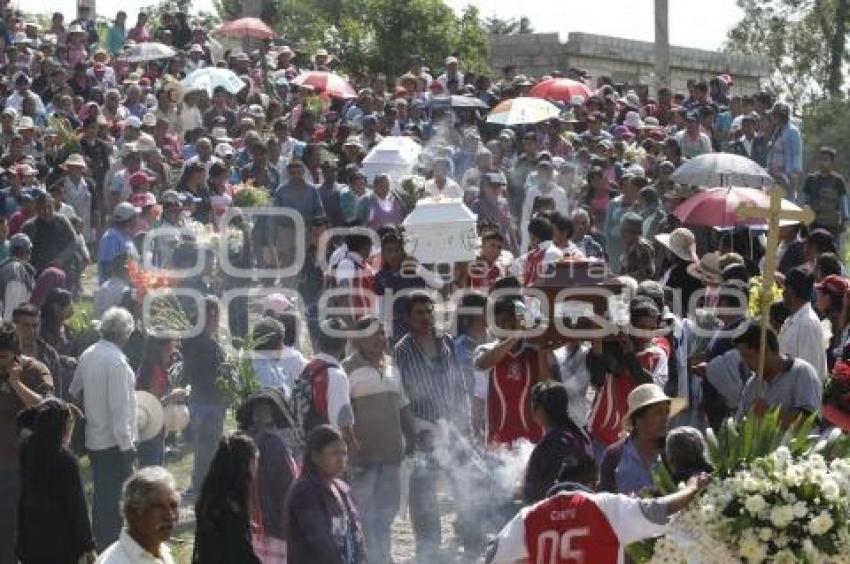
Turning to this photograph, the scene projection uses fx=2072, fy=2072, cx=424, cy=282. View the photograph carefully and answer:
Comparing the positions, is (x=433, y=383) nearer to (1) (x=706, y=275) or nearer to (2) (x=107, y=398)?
(2) (x=107, y=398)

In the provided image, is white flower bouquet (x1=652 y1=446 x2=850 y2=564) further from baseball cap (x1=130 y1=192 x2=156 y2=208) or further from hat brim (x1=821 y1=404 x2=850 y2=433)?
baseball cap (x1=130 y1=192 x2=156 y2=208)

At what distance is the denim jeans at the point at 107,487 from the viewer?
12664 millimetres

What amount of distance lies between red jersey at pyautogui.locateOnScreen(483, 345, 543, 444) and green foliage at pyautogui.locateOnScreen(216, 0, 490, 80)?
900 inches

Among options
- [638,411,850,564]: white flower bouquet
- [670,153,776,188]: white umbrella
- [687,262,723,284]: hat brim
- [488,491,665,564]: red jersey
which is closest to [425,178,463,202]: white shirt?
[670,153,776,188]: white umbrella

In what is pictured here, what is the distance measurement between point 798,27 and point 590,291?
34.9 m

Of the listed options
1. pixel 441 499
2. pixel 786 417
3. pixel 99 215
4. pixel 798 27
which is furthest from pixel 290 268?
pixel 798 27

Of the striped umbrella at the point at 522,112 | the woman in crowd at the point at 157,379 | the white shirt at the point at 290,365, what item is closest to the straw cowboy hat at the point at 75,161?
the striped umbrella at the point at 522,112

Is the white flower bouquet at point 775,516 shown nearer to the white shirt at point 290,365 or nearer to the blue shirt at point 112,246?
the white shirt at point 290,365

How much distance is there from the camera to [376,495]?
12.2 meters

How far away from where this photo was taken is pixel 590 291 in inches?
497

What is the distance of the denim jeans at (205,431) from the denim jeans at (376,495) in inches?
83.4

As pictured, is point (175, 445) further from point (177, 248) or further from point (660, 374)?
point (660, 374)

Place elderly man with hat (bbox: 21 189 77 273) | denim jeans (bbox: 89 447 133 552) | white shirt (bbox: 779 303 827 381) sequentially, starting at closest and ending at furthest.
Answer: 1. white shirt (bbox: 779 303 827 381)
2. denim jeans (bbox: 89 447 133 552)
3. elderly man with hat (bbox: 21 189 77 273)

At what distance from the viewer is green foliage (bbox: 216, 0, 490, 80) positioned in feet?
120
